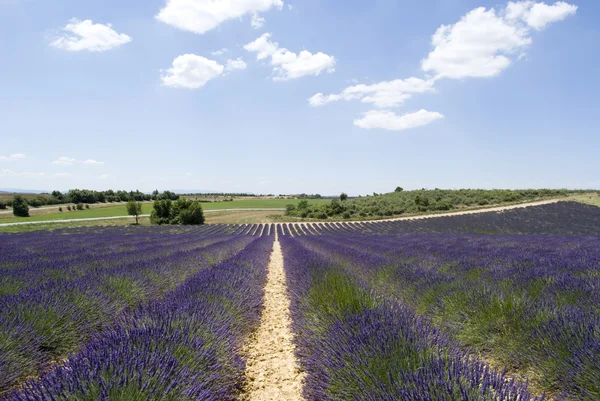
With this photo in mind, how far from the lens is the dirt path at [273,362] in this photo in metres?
2.75

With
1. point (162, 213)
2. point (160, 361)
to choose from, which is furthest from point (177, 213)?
point (160, 361)

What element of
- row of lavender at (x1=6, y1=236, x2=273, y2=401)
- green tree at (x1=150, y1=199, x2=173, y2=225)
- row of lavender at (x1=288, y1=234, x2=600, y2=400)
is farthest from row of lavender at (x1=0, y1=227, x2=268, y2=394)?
green tree at (x1=150, y1=199, x2=173, y2=225)

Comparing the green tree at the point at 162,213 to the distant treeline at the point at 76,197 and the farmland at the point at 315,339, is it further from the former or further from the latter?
the farmland at the point at 315,339

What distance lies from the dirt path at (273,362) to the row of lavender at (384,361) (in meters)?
0.23

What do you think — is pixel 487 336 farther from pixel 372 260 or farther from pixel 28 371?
pixel 28 371

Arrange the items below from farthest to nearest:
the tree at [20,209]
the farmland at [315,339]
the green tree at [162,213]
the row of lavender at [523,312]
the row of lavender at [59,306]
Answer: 1. the tree at [20,209]
2. the green tree at [162,213]
3. the row of lavender at [59,306]
4. the row of lavender at [523,312]
5. the farmland at [315,339]

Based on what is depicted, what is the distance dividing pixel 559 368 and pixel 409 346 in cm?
126

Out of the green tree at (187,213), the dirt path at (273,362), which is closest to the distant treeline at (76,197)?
the green tree at (187,213)

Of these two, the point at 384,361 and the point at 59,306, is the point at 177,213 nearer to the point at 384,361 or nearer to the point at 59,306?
the point at 59,306

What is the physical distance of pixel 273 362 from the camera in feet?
11.1

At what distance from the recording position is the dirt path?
2754mm

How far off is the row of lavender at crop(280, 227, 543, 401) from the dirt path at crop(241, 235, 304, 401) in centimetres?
23

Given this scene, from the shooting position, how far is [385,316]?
2.72 meters

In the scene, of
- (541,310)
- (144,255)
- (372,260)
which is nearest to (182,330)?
(541,310)
